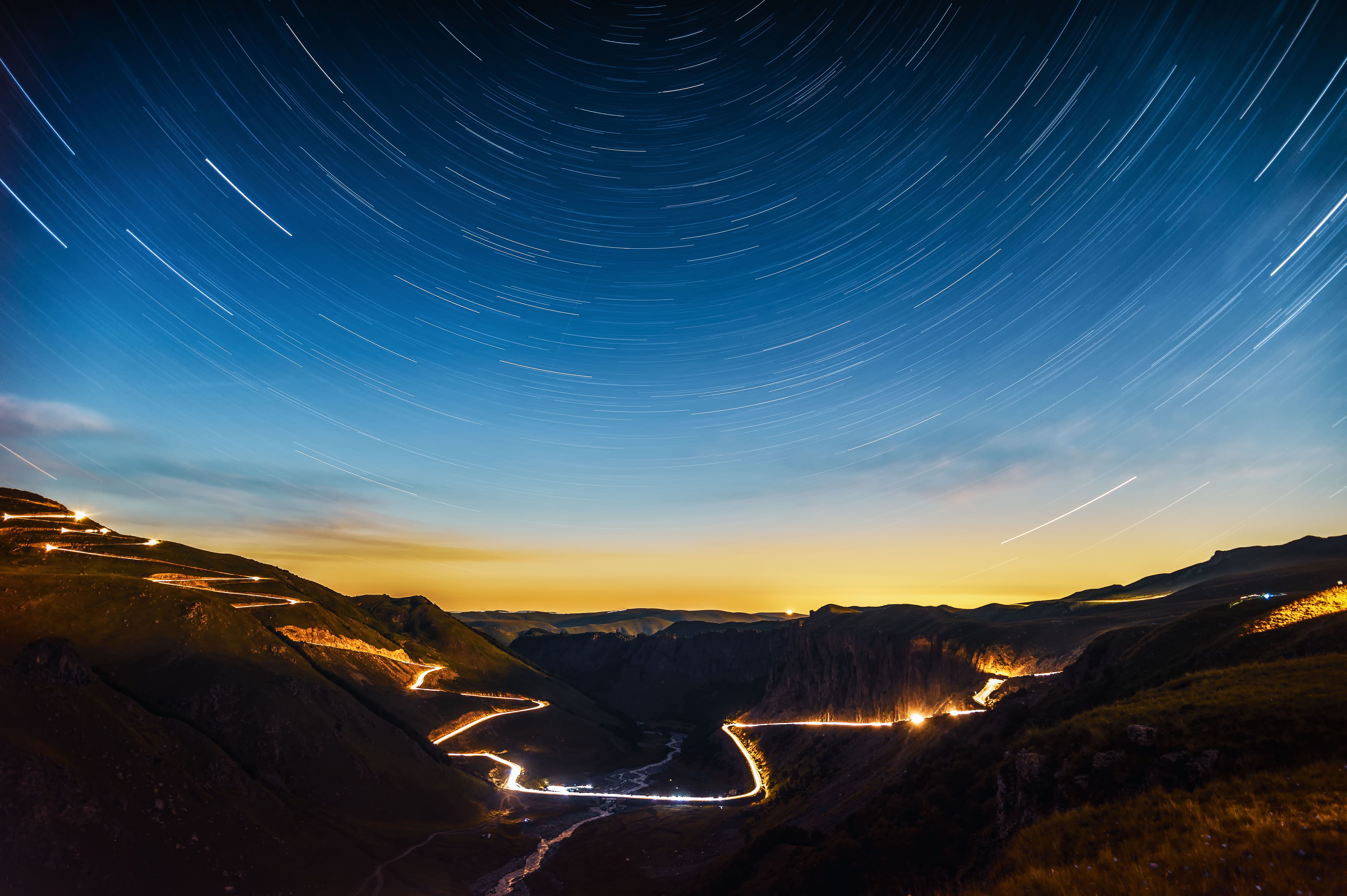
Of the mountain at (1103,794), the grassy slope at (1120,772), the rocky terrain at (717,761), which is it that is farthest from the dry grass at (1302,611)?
the grassy slope at (1120,772)

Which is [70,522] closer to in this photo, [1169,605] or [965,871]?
[965,871]

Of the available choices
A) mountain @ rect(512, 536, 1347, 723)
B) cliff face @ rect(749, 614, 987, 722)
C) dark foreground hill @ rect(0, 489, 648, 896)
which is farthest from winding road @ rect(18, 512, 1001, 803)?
mountain @ rect(512, 536, 1347, 723)

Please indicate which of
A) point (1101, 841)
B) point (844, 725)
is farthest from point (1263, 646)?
point (844, 725)

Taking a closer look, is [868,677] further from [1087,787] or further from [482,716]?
[1087,787]

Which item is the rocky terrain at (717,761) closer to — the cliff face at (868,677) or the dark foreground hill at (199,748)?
the dark foreground hill at (199,748)

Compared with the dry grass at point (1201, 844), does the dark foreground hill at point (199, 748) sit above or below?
below

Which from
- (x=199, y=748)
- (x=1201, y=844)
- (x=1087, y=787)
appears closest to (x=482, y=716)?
(x=199, y=748)
